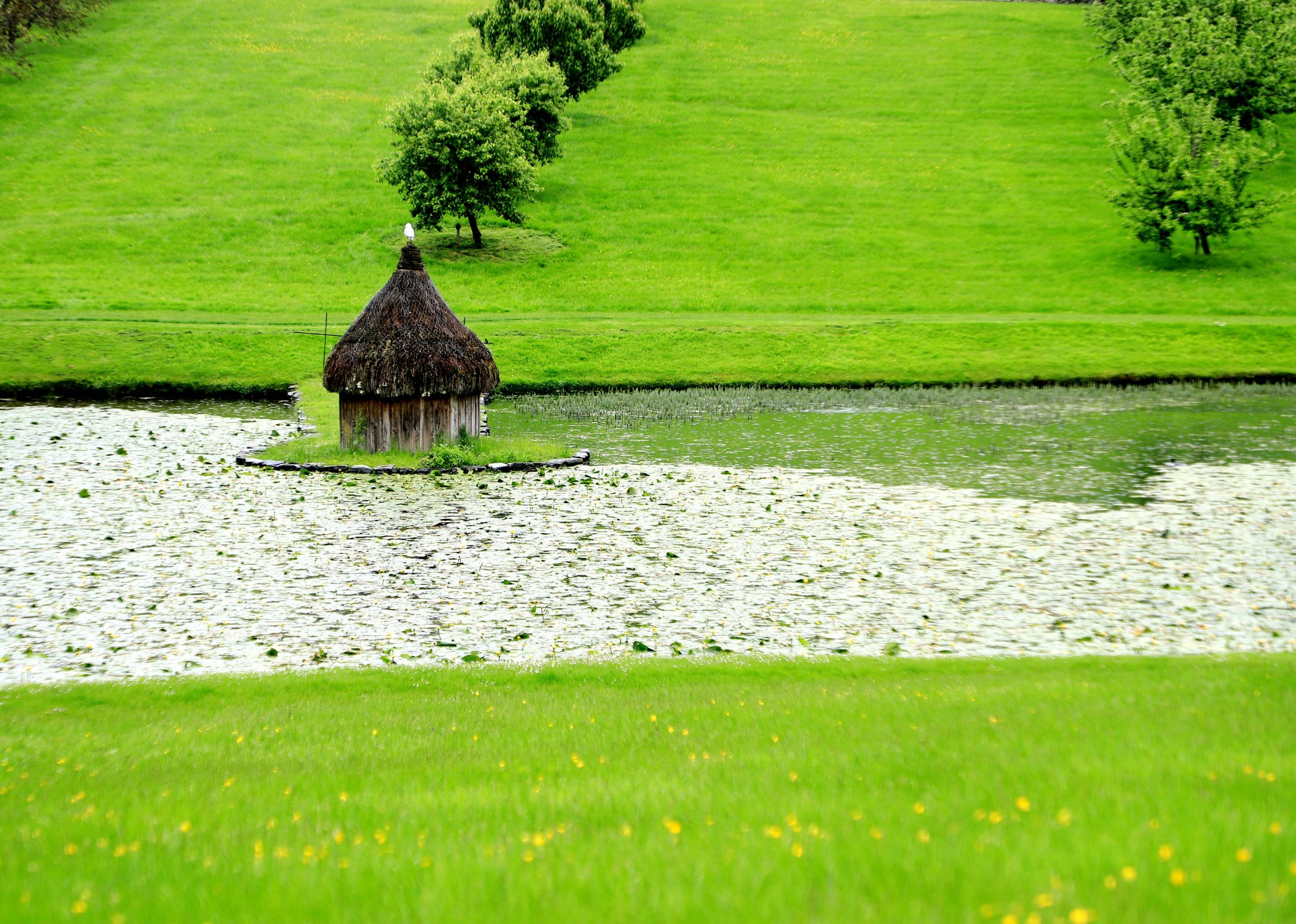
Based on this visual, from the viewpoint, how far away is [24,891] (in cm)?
561

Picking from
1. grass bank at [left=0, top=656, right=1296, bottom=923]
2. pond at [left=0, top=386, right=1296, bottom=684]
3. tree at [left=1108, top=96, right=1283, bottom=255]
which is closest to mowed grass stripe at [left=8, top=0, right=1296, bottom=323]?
tree at [left=1108, top=96, right=1283, bottom=255]

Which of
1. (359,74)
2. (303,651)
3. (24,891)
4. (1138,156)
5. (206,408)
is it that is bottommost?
(206,408)

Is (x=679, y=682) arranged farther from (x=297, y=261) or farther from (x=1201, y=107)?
(x=1201, y=107)

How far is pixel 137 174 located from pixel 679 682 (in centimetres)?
6957

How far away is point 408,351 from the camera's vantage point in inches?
1083

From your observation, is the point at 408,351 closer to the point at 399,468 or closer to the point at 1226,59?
the point at 399,468

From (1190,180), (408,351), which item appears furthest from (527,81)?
(408,351)

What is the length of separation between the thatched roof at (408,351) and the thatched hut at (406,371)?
2cm

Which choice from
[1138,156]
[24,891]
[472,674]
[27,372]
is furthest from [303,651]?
[1138,156]

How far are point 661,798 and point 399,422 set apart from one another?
2242 cm

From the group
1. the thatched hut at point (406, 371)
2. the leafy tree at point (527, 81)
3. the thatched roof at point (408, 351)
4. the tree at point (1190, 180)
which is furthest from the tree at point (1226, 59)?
the thatched hut at point (406, 371)

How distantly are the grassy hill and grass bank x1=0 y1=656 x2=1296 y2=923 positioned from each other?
31.2 m

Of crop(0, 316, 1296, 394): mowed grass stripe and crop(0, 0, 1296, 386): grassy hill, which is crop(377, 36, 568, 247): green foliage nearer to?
crop(0, 0, 1296, 386): grassy hill

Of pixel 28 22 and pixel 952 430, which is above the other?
pixel 28 22
